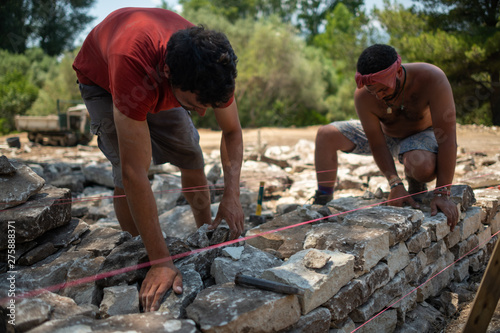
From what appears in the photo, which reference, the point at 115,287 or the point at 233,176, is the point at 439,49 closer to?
the point at 233,176

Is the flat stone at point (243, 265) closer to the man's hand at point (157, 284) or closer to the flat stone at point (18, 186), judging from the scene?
the man's hand at point (157, 284)

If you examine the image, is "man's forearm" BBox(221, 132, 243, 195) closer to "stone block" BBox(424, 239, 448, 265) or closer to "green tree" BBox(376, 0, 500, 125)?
"stone block" BBox(424, 239, 448, 265)

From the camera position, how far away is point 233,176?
2.44 metres

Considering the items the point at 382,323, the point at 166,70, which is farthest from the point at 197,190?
the point at 382,323

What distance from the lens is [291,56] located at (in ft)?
69.4

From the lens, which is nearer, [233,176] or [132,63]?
[132,63]

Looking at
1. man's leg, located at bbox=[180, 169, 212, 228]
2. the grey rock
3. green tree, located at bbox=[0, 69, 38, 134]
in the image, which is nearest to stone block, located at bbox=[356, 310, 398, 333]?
man's leg, located at bbox=[180, 169, 212, 228]

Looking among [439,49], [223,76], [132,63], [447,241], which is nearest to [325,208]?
[447,241]

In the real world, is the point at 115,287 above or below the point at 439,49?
below

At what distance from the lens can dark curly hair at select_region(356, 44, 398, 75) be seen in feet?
9.71

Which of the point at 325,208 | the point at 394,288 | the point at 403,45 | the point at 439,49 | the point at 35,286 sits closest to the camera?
the point at 35,286

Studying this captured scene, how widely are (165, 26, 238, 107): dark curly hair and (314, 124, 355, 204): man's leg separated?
7.22 ft

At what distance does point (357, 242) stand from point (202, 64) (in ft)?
4.33

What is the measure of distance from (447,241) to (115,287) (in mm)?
2520
